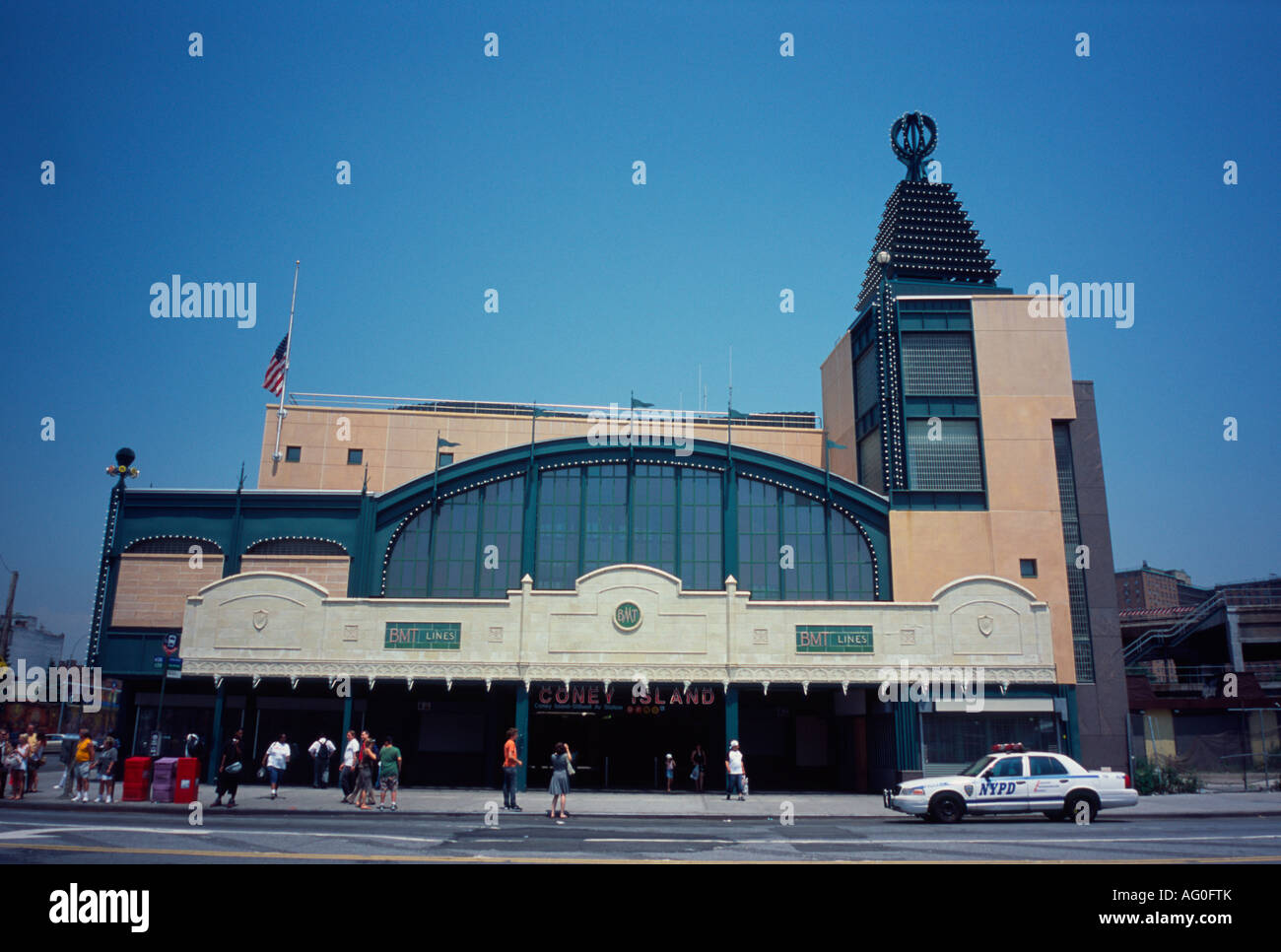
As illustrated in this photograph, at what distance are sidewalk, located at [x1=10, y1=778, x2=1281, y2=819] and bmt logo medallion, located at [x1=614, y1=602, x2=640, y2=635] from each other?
560cm

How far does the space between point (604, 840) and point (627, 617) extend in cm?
1514

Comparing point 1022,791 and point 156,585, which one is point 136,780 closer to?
point 156,585

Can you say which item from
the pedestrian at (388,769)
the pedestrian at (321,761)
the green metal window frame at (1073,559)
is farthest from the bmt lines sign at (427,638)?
the green metal window frame at (1073,559)

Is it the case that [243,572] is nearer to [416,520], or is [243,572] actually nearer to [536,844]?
[416,520]

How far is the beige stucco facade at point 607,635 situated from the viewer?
105ft

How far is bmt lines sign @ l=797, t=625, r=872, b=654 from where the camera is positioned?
32469 mm

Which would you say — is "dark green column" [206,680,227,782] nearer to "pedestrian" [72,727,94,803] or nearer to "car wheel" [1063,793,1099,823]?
"pedestrian" [72,727,94,803]

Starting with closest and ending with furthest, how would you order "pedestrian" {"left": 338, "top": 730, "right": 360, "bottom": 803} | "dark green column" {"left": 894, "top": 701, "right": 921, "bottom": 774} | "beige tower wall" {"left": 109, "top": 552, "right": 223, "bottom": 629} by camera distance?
"pedestrian" {"left": 338, "top": 730, "right": 360, "bottom": 803}
"dark green column" {"left": 894, "top": 701, "right": 921, "bottom": 774}
"beige tower wall" {"left": 109, "top": 552, "right": 223, "bottom": 629}

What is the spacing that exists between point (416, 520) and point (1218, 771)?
36.0 meters

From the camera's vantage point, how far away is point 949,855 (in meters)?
15.3

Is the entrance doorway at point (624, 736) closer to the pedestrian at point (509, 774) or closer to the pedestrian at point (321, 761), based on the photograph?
the pedestrian at point (321, 761)

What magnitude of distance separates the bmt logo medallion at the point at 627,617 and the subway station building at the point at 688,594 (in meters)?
0.11

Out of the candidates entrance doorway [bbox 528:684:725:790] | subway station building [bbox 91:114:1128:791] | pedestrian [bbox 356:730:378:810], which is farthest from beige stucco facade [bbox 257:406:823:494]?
pedestrian [bbox 356:730:378:810]

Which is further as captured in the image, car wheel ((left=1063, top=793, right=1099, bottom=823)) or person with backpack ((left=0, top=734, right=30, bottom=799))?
person with backpack ((left=0, top=734, right=30, bottom=799))
